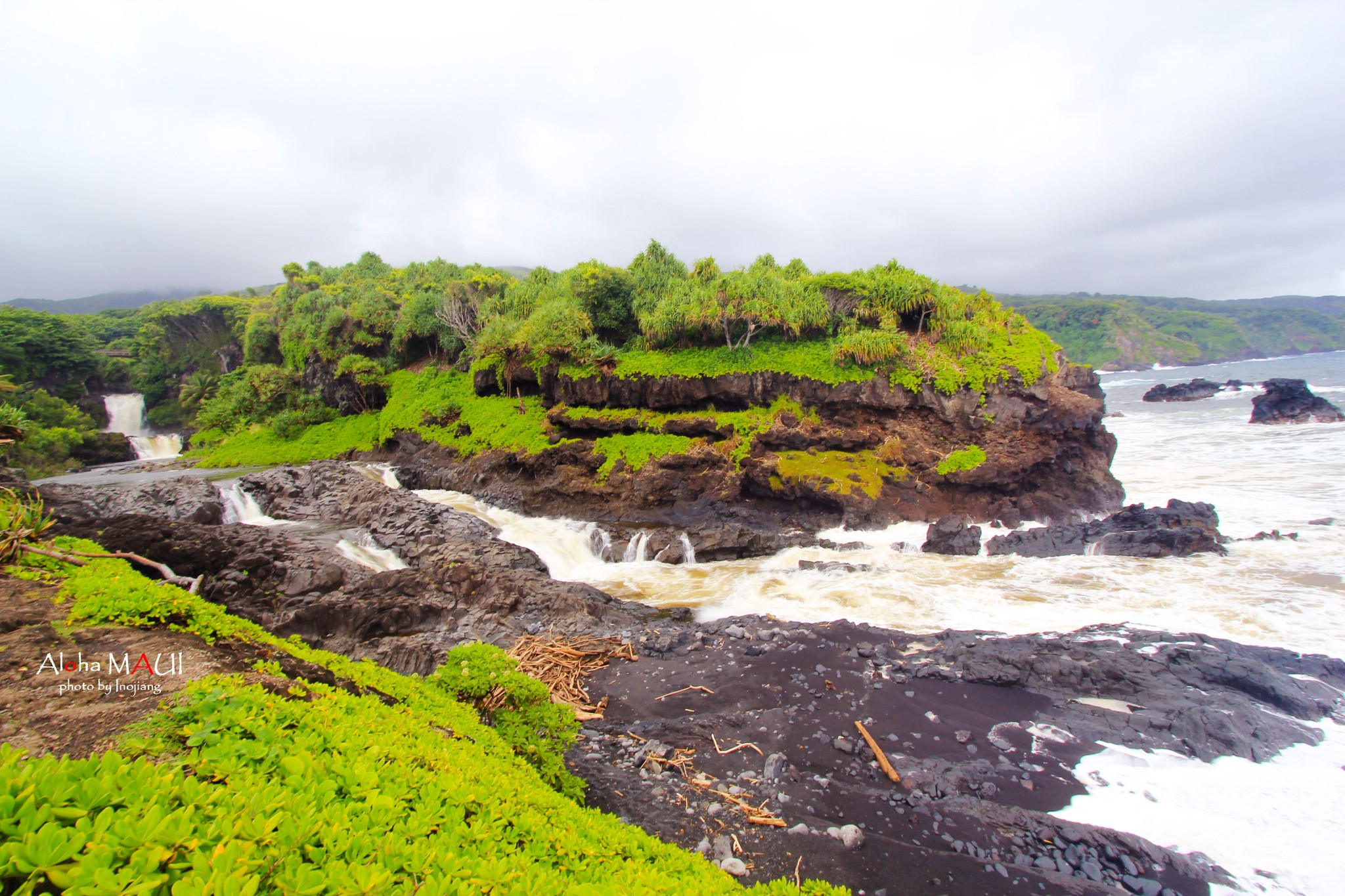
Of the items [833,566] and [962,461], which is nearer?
[833,566]

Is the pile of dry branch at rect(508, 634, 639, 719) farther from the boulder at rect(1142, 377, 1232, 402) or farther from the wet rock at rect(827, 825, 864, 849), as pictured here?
the boulder at rect(1142, 377, 1232, 402)

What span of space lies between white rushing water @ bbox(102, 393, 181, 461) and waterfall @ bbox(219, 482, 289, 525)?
20.7 metres

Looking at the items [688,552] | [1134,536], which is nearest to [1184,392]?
[1134,536]

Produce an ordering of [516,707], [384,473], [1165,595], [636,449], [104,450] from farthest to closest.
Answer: [104,450] < [384,473] < [636,449] < [1165,595] < [516,707]

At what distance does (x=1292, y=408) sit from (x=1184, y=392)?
20685 mm

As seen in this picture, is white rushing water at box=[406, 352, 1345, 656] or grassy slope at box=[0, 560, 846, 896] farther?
white rushing water at box=[406, 352, 1345, 656]

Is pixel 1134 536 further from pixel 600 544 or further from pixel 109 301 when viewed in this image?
pixel 109 301

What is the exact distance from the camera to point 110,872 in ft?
4.87

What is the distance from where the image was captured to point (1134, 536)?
14930 mm

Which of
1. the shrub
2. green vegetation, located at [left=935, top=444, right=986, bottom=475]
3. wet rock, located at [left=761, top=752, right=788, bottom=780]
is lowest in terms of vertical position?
wet rock, located at [left=761, top=752, right=788, bottom=780]

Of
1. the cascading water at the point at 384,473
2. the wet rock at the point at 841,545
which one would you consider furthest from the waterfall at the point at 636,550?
the cascading water at the point at 384,473

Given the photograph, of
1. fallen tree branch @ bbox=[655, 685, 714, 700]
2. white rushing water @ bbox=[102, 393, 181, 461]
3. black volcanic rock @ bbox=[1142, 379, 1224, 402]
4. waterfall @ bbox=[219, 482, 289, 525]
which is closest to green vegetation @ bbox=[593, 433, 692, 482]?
waterfall @ bbox=[219, 482, 289, 525]

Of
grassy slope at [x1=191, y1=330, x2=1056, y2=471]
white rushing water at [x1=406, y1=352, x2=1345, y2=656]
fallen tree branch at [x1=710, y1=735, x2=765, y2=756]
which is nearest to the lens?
fallen tree branch at [x1=710, y1=735, x2=765, y2=756]

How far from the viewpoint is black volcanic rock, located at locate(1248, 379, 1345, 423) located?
35750 mm
